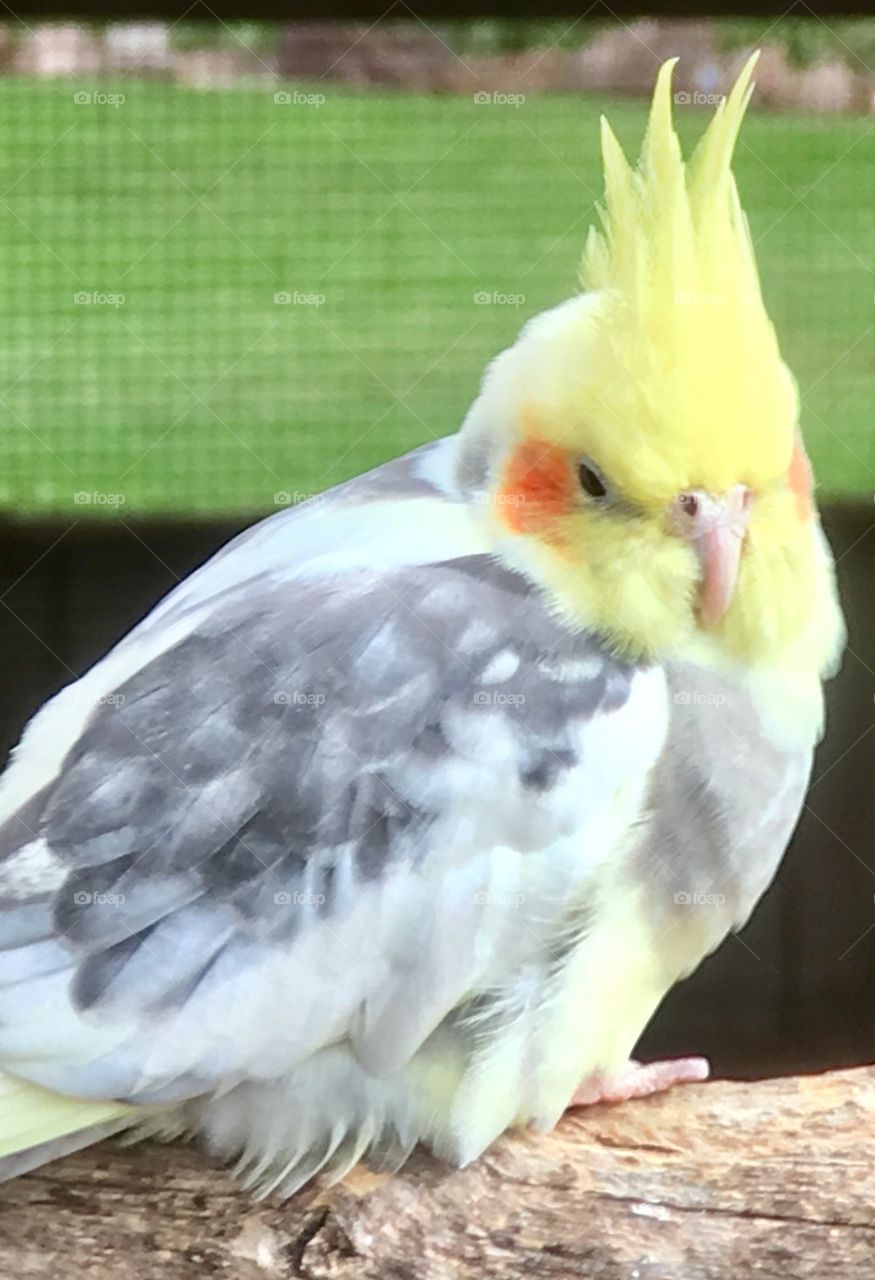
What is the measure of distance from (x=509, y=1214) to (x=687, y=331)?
2.14 ft

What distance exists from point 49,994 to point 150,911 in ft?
0.29

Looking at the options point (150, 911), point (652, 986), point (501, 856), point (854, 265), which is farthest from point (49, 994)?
point (854, 265)

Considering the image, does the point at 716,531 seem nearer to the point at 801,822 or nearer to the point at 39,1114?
the point at 801,822

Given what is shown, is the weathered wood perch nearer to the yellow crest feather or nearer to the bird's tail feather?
the bird's tail feather

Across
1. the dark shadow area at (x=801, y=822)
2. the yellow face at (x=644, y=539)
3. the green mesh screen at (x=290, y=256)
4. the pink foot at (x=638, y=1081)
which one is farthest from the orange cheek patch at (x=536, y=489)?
the pink foot at (x=638, y=1081)

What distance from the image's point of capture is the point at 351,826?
1004 millimetres

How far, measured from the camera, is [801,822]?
48.6 inches

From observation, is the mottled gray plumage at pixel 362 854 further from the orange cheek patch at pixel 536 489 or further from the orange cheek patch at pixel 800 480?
the orange cheek patch at pixel 800 480

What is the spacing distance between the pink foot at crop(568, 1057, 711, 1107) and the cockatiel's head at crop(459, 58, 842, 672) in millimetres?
332

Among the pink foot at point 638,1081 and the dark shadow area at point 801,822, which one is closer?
the pink foot at point 638,1081

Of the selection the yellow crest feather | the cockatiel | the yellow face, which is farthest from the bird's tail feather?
the yellow crest feather

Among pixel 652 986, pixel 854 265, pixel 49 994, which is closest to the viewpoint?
pixel 49 994

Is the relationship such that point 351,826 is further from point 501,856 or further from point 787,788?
point 787,788

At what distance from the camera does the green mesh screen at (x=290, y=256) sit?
121 cm
